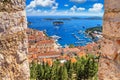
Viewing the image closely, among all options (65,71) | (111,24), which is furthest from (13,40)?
(65,71)

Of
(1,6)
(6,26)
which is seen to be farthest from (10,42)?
(1,6)

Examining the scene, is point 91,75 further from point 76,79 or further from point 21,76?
point 21,76

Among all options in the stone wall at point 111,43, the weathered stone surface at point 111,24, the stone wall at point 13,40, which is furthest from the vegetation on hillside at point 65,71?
the stone wall at point 13,40

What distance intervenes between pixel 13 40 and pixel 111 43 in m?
1.53

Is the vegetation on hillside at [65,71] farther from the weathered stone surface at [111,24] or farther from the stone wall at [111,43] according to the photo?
the weathered stone surface at [111,24]

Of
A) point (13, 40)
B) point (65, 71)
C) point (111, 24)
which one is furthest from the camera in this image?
point (65, 71)

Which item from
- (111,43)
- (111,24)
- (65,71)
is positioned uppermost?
(111,24)

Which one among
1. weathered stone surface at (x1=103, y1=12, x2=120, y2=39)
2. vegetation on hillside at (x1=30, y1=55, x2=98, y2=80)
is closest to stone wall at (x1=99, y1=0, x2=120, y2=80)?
weathered stone surface at (x1=103, y1=12, x2=120, y2=39)

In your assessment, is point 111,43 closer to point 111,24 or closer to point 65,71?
point 111,24

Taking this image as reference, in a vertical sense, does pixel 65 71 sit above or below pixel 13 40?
below

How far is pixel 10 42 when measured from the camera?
3248 millimetres

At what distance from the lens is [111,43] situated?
12.7 feet

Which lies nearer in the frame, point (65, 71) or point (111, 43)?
point (111, 43)

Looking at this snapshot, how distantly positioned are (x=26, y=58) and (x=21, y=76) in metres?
0.25
